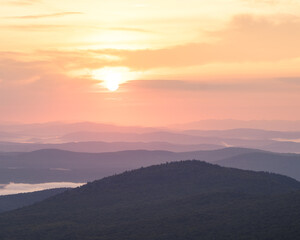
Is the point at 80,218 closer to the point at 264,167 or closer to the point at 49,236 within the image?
the point at 49,236

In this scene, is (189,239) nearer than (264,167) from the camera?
Yes

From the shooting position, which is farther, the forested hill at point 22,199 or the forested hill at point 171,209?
the forested hill at point 22,199

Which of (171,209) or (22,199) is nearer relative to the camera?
(171,209)

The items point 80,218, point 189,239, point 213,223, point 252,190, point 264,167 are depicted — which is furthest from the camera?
point 264,167

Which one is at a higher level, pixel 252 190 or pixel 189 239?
pixel 252 190

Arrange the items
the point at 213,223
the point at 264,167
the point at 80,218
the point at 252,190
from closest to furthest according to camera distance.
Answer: the point at 213,223, the point at 80,218, the point at 252,190, the point at 264,167

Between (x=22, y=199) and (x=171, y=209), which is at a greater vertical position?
(x=22, y=199)

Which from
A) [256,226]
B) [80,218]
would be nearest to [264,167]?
[80,218]

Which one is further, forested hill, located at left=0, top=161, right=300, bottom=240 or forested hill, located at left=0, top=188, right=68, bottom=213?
forested hill, located at left=0, top=188, right=68, bottom=213
